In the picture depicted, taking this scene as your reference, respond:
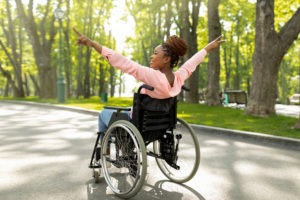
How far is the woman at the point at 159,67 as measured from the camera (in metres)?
3.40

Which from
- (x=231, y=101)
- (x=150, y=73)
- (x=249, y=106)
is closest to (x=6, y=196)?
(x=150, y=73)

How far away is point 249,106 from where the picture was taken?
11.0 meters

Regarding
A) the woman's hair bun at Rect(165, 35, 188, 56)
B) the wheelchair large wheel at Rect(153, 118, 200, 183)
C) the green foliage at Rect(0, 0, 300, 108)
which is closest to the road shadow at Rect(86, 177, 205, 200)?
the wheelchair large wheel at Rect(153, 118, 200, 183)

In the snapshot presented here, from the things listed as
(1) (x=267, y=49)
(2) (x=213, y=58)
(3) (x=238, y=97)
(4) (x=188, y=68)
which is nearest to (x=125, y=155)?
(4) (x=188, y=68)

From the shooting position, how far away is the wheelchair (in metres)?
3.43

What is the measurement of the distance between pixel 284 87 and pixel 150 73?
174ft

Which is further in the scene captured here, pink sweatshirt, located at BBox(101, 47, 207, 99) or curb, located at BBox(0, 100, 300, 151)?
curb, located at BBox(0, 100, 300, 151)

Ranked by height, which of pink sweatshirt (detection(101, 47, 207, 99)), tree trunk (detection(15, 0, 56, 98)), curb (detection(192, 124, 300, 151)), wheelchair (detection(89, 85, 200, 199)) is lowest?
curb (detection(192, 124, 300, 151))

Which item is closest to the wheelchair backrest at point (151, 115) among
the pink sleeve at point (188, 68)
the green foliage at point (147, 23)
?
the pink sleeve at point (188, 68)

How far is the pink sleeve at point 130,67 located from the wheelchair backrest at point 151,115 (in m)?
0.22

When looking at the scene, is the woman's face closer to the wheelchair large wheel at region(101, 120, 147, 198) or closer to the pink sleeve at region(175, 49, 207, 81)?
the pink sleeve at region(175, 49, 207, 81)

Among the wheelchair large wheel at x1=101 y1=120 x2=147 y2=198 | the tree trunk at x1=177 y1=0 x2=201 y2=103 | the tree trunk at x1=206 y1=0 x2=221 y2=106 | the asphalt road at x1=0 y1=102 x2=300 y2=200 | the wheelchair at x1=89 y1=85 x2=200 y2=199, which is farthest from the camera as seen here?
the tree trunk at x1=177 y1=0 x2=201 y2=103

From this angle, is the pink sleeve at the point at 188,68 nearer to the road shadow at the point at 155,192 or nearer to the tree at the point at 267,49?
the road shadow at the point at 155,192

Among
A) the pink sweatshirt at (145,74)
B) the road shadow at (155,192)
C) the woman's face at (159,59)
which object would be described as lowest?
the road shadow at (155,192)
